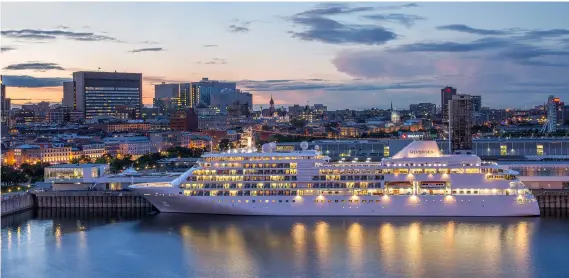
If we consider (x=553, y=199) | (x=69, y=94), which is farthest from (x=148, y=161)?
(x=69, y=94)

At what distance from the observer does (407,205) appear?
30.9 m

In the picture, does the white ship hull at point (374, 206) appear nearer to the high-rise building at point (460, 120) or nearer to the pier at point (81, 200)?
the pier at point (81, 200)

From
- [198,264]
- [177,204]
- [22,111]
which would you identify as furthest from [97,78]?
[198,264]

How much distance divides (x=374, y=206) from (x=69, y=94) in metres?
107

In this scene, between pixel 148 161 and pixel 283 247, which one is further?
pixel 148 161

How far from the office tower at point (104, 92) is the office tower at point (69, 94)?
1.54 feet

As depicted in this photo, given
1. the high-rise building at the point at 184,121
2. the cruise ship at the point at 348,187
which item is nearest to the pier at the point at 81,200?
the cruise ship at the point at 348,187

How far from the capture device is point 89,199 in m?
36.0

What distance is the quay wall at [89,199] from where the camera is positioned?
3556cm

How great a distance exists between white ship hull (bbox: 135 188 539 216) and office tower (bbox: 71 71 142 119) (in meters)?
99.3

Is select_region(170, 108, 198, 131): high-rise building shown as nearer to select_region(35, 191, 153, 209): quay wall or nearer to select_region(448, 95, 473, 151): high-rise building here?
select_region(448, 95, 473, 151): high-rise building

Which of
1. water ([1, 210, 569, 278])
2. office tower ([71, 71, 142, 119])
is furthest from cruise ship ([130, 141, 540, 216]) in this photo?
office tower ([71, 71, 142, 119])

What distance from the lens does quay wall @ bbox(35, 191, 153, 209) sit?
117 ft

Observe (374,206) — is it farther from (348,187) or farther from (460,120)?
(460,120)
